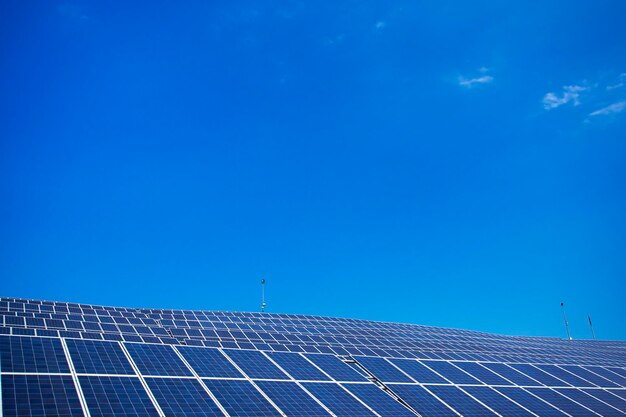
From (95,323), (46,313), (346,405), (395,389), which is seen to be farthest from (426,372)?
(46,313)

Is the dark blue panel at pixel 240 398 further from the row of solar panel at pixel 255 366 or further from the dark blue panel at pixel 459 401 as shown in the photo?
the dark blue panel at pixel 459 401

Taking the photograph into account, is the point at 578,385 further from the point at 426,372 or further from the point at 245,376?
the point at 245,376

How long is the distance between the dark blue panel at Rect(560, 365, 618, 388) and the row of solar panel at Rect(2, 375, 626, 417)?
13.0ft

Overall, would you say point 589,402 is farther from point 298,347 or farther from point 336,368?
point 298,347

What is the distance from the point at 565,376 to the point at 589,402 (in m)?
4.97

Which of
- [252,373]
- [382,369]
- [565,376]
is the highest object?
[252,373]

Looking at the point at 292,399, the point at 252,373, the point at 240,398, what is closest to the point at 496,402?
the point at 292,399

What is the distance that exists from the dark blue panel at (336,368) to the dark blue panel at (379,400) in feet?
2.68

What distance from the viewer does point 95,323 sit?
32.2 m

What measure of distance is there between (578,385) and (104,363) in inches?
1039

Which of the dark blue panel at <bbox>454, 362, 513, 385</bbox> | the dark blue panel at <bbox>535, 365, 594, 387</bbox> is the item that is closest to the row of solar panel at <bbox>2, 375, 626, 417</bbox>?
the dark blue panel at <bbox>454, 362, 513, 385</bbox>

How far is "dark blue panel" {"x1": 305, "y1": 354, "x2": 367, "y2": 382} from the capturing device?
22.9 metres

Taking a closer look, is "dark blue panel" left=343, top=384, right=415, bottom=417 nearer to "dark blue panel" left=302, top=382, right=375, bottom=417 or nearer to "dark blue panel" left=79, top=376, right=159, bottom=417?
"dark blue panel" left=302, top=382, right=375, bottom=417

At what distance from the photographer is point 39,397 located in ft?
47.4
